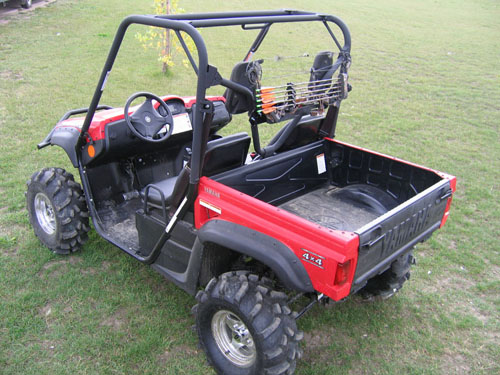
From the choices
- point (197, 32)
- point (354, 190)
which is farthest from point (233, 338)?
point (197, 32)

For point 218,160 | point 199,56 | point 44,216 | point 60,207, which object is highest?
point 199,56

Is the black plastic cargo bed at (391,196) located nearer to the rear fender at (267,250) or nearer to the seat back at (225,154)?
the rear fender at (267,250)

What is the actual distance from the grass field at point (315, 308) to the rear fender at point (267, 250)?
37.6 inches

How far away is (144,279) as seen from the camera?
150 inches

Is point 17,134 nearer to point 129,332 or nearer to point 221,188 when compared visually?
point 129,332

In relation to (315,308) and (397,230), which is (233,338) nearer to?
(315,308)

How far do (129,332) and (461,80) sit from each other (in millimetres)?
9934

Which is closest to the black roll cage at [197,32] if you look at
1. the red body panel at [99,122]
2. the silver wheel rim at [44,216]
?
the red body panel at [99,122]

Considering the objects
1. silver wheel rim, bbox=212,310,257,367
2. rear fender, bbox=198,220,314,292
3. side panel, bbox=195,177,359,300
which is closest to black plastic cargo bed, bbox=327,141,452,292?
side panel, bbox=195,177,359,300

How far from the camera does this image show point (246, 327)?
2.71 m

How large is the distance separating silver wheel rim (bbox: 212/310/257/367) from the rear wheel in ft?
4.06

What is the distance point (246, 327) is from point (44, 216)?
2.43m

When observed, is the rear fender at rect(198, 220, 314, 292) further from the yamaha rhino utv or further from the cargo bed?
the cargo bed

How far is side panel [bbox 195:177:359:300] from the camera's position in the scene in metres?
2.37
